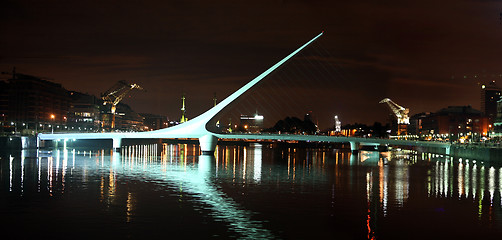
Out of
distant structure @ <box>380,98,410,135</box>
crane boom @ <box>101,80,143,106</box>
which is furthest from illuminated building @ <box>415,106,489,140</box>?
crane boom @ <box>101,80,143,106</box>

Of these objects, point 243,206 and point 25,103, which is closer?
point 243,206

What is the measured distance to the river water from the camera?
20.7 metres

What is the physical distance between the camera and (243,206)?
88.1 feet

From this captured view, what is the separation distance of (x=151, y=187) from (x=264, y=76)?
110 feet

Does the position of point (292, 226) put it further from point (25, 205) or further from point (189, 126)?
point (189, 126)

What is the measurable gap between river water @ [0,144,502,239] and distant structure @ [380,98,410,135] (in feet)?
409

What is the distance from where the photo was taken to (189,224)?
21922 millimetres

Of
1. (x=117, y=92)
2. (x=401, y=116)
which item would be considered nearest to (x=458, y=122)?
(x=401, y=116)

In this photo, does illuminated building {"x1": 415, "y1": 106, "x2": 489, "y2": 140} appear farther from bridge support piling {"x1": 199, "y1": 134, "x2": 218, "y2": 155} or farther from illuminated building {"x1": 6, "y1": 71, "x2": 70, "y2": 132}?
illuminated building {"x1": 6, "y1": 71, "x2": 70, "y2": 132}

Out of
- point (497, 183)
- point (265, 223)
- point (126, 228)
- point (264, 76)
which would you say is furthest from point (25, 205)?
point (264, 76)

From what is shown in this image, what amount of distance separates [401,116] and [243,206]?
149269mm

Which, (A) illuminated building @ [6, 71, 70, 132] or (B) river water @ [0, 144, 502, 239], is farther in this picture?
(A) illuminated building @ [6, 71, 70, 132]

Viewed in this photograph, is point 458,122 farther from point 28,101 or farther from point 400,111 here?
point 28,101

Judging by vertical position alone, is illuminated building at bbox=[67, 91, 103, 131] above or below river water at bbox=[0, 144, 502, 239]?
above
